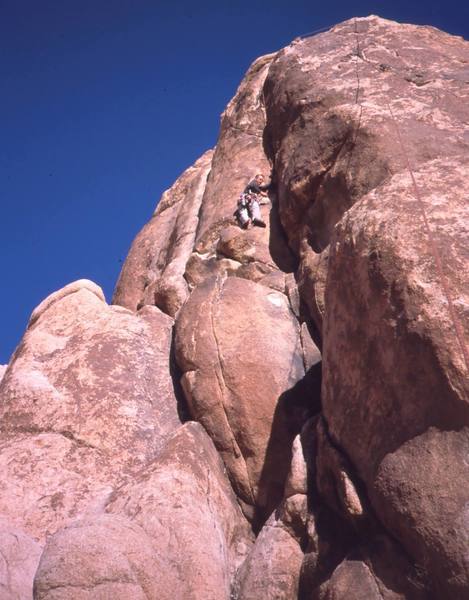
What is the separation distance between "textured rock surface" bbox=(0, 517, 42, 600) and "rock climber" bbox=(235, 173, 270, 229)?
7.57 meters

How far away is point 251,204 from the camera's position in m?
13.8

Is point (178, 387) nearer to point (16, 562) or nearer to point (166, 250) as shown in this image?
point (16, 562)

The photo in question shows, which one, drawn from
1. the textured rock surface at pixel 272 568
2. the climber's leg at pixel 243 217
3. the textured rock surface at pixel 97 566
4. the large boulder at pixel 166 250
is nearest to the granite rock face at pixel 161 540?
the textured rock surface at pixel 97 566

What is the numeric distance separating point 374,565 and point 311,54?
1052cm

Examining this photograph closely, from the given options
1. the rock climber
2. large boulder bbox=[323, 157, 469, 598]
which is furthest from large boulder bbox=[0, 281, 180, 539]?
large boulder bbox=[323, 157, 469, 598]

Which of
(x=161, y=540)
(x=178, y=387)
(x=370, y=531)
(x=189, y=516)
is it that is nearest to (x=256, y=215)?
(x=178, y=387)

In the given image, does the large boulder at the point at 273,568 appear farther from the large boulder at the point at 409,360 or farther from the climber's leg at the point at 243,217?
the climber's leg at the point at 243,217

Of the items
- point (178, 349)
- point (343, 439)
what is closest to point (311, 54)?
point (178, 349)

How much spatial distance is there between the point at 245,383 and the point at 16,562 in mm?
4055

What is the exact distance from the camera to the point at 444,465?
654 cm

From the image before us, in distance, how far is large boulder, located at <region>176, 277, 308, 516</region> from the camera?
32.5 ft

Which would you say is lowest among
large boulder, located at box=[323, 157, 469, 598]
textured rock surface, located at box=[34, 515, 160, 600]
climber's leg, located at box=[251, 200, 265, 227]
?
textured rock surface, located at box=[34, 515, 160, 600]

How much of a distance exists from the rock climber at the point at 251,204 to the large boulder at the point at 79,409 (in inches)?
107

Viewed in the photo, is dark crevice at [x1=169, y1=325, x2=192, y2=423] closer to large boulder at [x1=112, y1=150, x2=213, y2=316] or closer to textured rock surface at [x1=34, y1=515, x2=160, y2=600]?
large boulder at [x1=112, y1=150, x2=213, y2=316]
